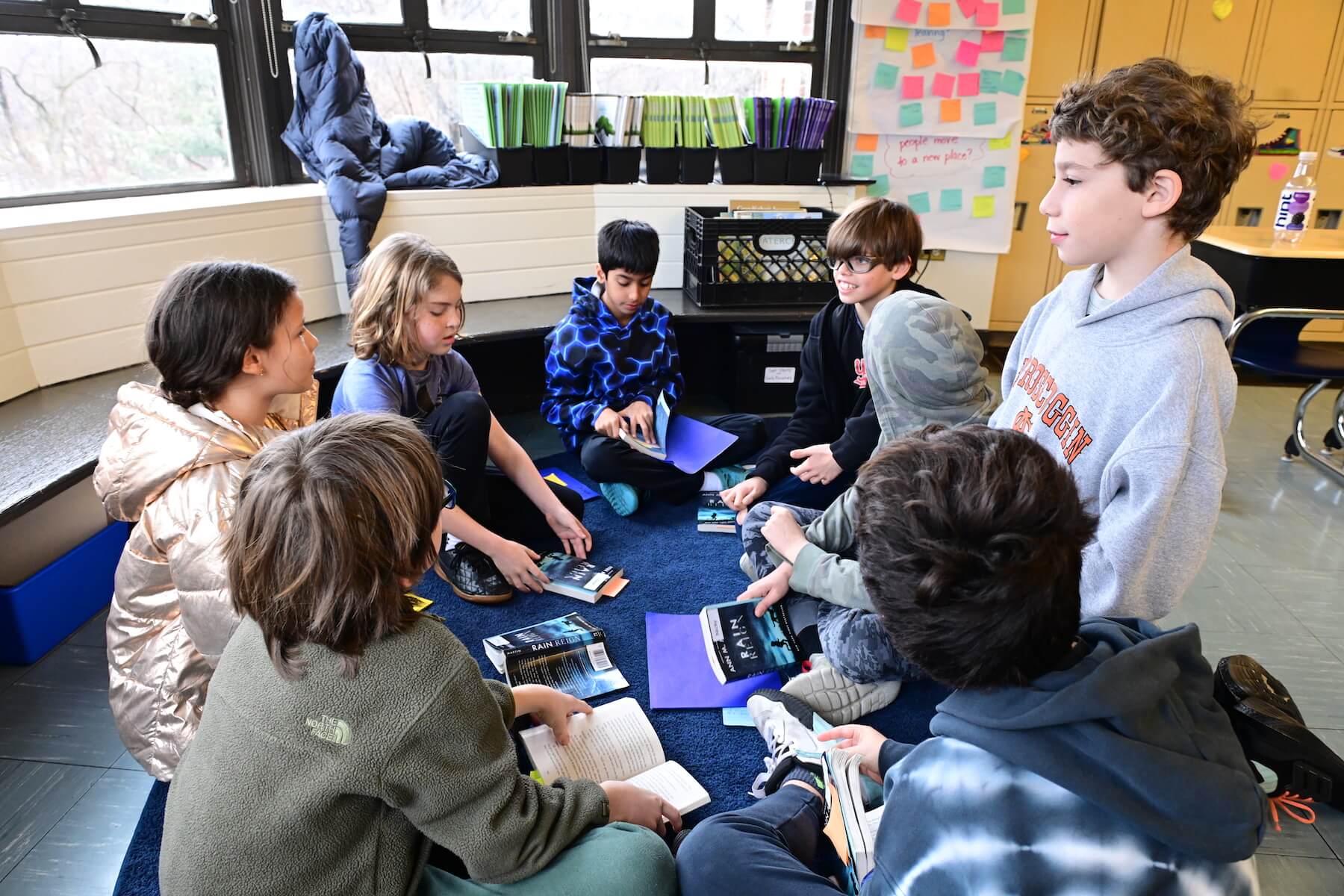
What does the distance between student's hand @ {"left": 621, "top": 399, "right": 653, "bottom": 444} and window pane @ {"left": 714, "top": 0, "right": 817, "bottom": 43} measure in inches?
73.4

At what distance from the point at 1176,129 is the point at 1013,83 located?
2.73 meters

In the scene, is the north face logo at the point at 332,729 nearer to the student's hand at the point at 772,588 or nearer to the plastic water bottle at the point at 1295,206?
the student's hand at the point at 772,588

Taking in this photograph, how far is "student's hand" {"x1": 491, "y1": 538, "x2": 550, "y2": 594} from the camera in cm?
192

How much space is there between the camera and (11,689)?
170cm

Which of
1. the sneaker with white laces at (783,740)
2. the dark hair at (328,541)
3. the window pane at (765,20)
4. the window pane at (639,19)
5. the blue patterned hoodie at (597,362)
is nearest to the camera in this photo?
the dark hair at (328,541)

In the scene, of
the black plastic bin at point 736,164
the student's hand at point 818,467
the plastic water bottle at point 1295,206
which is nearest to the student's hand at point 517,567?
the student's hand at point 818,467

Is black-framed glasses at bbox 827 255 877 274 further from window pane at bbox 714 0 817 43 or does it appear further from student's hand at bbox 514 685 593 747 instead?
window pane at bbox 714 0 817 43

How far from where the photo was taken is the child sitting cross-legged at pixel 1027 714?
71cm

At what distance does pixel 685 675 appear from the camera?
5.57 feet

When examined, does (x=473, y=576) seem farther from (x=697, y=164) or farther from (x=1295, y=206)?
(x=1295, y=206)

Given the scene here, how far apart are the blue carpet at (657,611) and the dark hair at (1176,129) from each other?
1.00 m

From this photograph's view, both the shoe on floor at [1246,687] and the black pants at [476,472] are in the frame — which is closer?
the shoe on floor at [1246,687]

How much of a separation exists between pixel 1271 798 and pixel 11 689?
2.33m

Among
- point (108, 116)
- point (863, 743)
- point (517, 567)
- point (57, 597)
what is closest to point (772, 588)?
point (863, 743)
